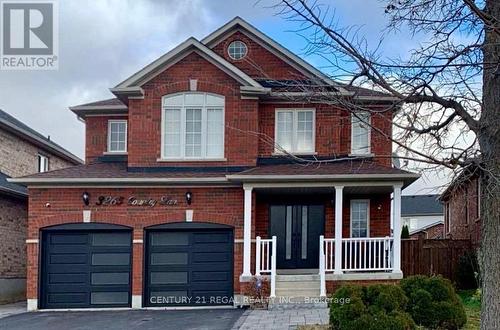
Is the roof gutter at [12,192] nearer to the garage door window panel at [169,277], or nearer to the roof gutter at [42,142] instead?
the roof gutter at [42,142]

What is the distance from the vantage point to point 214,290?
1578cm

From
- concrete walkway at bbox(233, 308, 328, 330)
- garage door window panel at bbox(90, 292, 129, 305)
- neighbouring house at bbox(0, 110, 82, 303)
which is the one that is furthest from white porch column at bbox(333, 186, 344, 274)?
neighbouring house at bbox(0, 110, 82, 303)

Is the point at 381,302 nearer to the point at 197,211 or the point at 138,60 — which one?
the point at 197,211

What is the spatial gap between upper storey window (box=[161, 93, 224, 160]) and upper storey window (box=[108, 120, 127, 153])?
7.84 ft

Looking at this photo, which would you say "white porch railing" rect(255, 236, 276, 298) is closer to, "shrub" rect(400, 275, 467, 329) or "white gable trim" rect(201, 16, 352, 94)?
"shrub" rect(400, 275, 467, 329)

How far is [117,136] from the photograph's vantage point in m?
18.3

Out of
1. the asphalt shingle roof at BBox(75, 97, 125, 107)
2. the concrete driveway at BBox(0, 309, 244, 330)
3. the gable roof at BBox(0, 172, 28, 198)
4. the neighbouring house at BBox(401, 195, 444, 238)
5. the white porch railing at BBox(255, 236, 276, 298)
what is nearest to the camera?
the concrete driveway at BBox(0, 309, 244, 330)

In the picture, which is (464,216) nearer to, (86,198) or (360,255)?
(360,255)

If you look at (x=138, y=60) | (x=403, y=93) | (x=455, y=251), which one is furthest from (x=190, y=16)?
(x=455, y=251)

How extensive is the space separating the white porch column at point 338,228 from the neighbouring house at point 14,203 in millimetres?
9976

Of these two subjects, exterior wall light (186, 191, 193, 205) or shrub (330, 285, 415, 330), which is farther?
exterior wall light (186, 191, 193, 205)

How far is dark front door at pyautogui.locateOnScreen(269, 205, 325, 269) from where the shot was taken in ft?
55.3

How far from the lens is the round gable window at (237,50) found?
18.6m

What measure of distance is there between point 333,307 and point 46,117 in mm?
21878
